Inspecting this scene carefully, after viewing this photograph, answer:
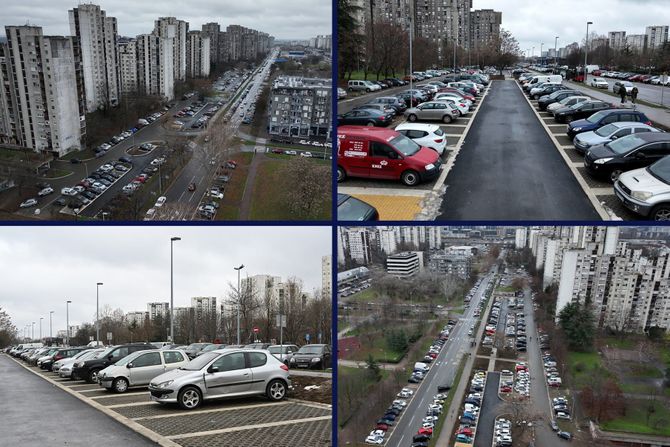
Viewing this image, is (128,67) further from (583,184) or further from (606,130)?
(606,130)

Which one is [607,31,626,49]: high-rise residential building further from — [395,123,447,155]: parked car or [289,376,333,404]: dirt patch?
[289,376,333,404]: dirt patch

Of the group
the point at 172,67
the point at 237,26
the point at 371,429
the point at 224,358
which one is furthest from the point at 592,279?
the point at 172,67

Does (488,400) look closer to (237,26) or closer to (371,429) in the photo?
(371,429)

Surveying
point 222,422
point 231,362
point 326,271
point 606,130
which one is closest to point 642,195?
point 326,271

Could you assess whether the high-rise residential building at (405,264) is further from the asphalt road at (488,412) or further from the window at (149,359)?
the window at (149,359)

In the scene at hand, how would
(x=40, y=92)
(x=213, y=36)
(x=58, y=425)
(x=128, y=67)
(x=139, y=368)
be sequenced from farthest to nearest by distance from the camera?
1. (x=213, y=36)
2. (x=128, y=67)
3. (x=40, y=92)
4. (x=139, y=368)
5. (x=58, y=425)

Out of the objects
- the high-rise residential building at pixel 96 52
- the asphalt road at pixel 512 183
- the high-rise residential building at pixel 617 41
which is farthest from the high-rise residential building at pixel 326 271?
the high-rise residential building at pixel 617 41

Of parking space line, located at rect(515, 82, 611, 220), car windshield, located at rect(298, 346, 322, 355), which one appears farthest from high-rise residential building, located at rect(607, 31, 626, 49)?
car windshield, located at rect(298, 346, 322, 355)
